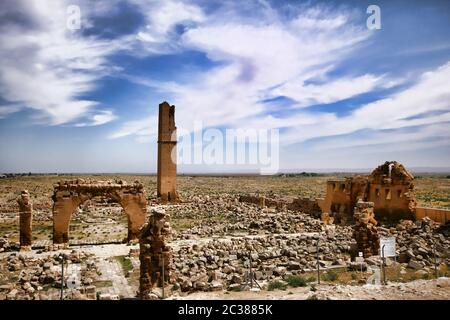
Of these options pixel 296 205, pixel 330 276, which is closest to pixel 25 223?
pixel 330 276

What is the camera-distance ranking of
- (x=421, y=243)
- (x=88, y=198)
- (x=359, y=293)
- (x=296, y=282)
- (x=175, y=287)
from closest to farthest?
(x=359, y=293) → (x=296, y=282) → (x=175, y=287) → (x=421, y=243) → (x=88, y=198)

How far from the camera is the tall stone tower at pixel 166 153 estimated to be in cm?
3991

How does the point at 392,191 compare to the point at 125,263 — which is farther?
the point at 392,191

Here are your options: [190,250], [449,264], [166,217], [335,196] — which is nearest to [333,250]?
[449,264]

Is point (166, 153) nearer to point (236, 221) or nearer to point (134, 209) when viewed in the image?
point (236, 221)

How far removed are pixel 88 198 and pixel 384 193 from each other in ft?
70.4

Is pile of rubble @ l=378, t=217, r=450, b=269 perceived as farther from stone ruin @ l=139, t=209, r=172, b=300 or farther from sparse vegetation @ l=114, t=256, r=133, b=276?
sparse vegetation @ l=114, t=256, r=133, b=276

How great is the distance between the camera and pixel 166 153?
40.3 meters

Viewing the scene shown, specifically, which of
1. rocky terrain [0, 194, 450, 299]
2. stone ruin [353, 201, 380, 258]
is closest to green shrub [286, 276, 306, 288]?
rocky terrain [0, 194, 450, 299]

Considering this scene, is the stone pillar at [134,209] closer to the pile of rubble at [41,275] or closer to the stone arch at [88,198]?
the stone arch at [88,198]

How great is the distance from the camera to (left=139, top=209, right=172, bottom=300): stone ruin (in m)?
11.5

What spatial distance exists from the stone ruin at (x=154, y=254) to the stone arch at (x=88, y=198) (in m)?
10.6

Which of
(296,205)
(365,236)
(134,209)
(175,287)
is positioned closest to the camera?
(175,287)
